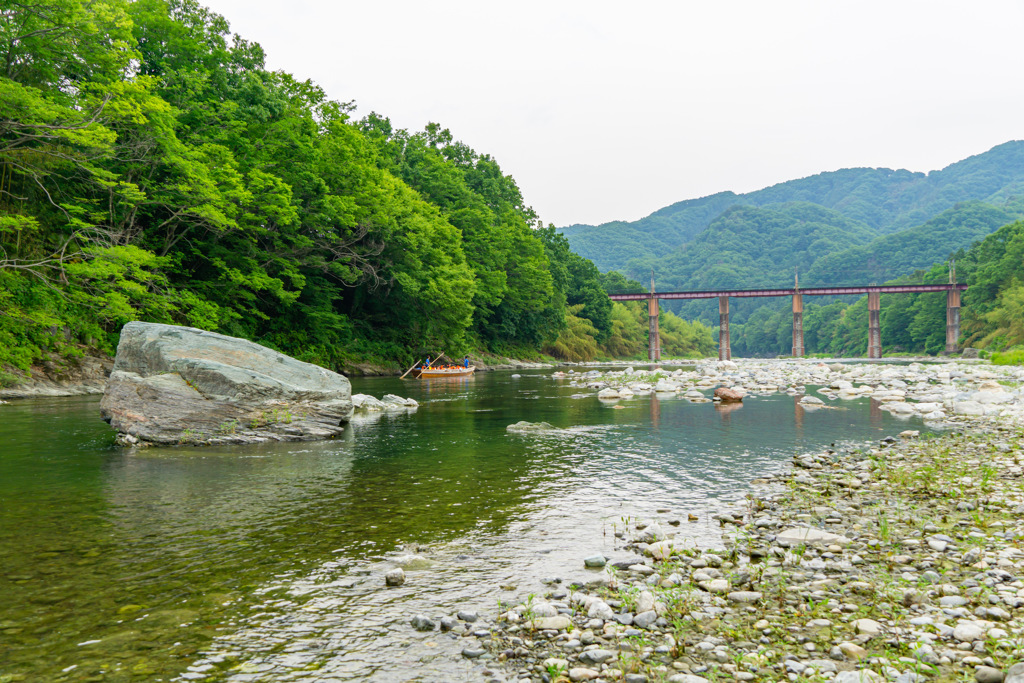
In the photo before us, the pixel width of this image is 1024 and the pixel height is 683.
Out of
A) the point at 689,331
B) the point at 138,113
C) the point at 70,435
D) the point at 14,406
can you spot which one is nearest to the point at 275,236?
the point at 138,113

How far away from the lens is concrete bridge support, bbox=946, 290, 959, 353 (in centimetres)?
8856

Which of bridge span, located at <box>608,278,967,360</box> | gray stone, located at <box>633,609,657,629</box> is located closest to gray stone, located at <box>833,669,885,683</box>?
gray stone, located at <box>633,609,657,629</box>

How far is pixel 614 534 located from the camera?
629 centimetres

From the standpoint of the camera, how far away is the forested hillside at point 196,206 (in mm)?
21812

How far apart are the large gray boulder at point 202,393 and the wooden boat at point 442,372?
25.8 m

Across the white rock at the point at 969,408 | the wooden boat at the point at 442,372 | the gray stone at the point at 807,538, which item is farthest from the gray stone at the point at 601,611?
the wooden boat at the point at 442,372

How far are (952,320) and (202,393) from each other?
110 meters

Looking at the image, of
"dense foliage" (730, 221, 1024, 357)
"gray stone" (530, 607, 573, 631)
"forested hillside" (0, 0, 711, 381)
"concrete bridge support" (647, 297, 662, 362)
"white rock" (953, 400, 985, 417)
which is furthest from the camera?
"concrete bridge support" (647, 297, 662, 362)

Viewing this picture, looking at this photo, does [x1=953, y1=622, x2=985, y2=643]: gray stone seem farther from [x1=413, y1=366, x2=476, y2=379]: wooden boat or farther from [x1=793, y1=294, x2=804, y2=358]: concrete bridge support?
[x1=793, y1=294, x2=804, y2=358]: concrete bridge support

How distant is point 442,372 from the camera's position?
40875mm

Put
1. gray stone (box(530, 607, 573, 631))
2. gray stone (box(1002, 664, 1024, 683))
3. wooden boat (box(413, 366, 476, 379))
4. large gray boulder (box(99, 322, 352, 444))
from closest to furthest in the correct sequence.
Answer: gray stone (box(1002, 664, 1024, 683)), gray stone (box(530, 607, 573, 631)), large gray boulder (box(99, 322, 352, 444)), wooden boat (box(413, 366, 476, 379))

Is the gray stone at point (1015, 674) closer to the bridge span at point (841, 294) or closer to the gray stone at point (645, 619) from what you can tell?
the gray stone at point (645, 619)

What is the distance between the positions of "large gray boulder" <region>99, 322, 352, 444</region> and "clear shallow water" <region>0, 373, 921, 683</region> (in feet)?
2.17

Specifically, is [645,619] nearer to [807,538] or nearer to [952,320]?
[807,538]
